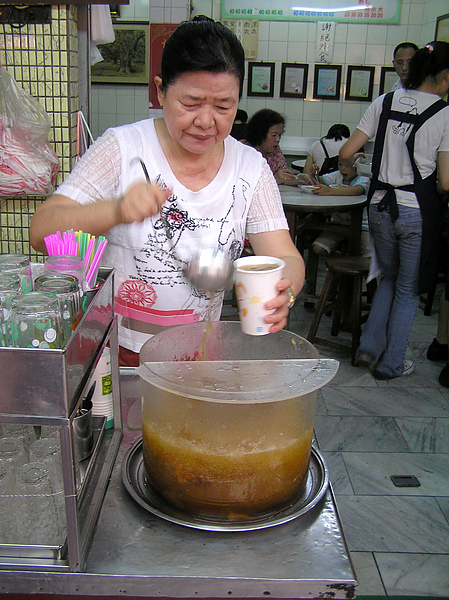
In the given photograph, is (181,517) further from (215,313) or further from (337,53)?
(337,53)

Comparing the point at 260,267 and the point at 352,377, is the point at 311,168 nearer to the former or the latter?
the point at 352,377

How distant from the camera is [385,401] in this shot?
3561mm

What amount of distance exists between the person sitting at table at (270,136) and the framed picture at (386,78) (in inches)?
123

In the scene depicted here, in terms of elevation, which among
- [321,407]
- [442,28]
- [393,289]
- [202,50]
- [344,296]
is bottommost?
[321,407]

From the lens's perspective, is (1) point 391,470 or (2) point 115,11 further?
(2) point 115,11

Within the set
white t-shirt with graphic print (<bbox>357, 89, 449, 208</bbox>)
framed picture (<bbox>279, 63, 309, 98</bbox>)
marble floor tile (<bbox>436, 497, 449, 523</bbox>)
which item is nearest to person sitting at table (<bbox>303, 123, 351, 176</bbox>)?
framed picture (<bbox>279, 63, 309, 98</bbox>)

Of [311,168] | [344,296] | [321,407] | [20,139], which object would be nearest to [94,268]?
[20,139]

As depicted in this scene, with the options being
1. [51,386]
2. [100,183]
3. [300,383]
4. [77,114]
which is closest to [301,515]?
[300,383]

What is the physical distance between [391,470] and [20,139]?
7.87 feet

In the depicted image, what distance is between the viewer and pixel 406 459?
9.64 ft

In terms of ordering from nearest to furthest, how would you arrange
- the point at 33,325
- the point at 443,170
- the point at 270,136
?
the point at 33,325 → the point at 443,170 → the point at 270,136

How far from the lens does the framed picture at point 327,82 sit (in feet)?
24.8

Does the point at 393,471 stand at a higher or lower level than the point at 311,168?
lower

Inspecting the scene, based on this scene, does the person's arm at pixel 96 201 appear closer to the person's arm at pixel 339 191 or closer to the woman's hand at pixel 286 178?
the person's arm at pixel 339 191
